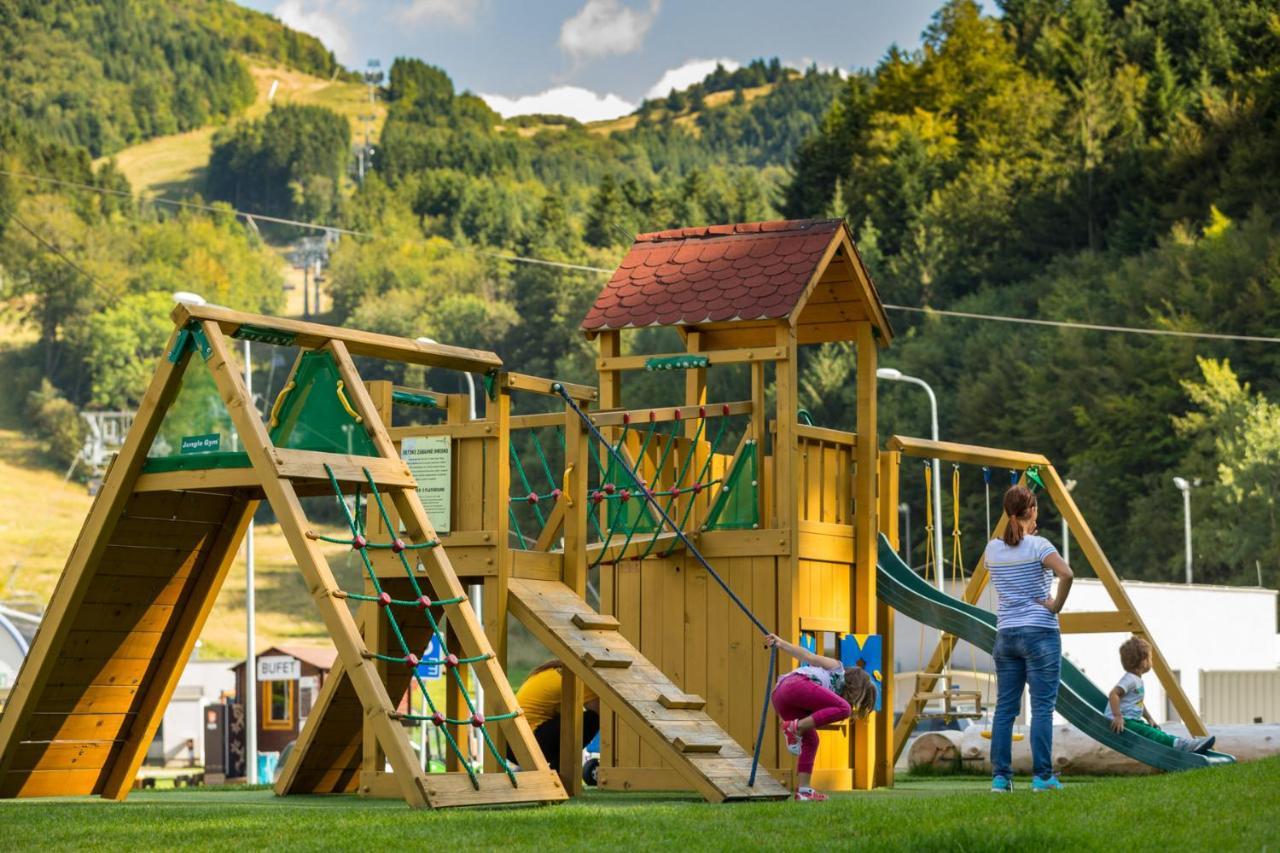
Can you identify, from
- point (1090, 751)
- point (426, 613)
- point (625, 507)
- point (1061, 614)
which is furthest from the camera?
point (1061, 614)

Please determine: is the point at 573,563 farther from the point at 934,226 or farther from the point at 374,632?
the point at 934,226

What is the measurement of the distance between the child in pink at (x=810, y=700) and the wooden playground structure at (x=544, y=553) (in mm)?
289

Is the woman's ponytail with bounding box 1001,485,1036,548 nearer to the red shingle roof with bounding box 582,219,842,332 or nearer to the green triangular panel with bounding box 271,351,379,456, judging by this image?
the green triangular panel with bounding box 271,351,379,456

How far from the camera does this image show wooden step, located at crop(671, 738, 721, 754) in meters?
13.1

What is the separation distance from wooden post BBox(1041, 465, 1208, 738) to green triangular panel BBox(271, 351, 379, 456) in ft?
27.3

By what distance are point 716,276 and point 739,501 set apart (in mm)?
2337

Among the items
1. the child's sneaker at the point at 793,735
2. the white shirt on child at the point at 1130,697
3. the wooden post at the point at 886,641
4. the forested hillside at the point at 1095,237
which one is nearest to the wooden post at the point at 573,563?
the child's sneaker at the point at 793,735

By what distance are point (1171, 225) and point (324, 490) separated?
67052 millimetres

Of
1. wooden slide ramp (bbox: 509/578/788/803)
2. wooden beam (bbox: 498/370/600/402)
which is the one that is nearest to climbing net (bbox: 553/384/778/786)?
wooden beam (bbox: 498/370/600/402)

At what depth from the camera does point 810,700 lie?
535 inches

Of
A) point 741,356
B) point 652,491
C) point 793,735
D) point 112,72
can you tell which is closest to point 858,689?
point 793,735

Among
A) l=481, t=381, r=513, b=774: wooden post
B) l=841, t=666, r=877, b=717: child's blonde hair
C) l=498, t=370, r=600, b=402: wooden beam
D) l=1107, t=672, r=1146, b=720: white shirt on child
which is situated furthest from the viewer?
l=1107, t=672, r=1146, b=720: white shirt on child

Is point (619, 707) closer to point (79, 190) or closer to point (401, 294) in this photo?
point (401, 294)

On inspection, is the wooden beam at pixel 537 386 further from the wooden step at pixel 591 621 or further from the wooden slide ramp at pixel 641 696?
the wooden step at pixel 591 621
